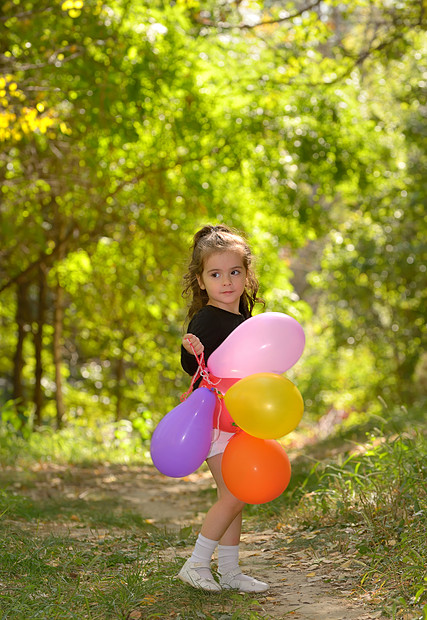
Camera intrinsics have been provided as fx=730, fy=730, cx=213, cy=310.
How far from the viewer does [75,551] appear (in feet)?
11.5

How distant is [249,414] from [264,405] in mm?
76

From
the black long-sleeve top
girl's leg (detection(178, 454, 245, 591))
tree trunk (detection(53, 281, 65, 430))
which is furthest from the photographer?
tree trunk (detection(53, 281, 65, 430))

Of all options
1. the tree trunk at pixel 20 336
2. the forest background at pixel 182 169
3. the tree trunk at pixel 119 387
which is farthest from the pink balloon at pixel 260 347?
the tree trunk at pixel 119 387

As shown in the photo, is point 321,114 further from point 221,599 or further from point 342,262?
point 221,599

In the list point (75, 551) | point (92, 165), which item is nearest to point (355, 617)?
point (75, 551)

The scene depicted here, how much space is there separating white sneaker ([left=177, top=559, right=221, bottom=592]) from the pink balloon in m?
0.79

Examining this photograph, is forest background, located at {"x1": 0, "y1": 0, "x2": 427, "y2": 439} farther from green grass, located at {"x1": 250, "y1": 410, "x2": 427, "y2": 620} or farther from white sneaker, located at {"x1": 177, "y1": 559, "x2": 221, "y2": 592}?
white sneaker, located at {"x1": 177, "y1": 559, "x2": 221, "y2": 592}

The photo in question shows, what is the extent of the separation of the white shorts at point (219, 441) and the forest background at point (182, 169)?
121 inches

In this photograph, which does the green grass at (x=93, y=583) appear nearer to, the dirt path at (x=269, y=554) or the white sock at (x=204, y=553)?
the white sock at (x=204, y=553)

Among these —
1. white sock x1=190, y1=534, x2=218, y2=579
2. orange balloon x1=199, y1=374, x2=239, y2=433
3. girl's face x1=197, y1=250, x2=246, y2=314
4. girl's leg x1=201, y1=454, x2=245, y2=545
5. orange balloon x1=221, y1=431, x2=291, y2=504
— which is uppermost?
girl's face x1=197, y1=250, x2=246, y2=314

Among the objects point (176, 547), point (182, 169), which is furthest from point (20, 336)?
point (176, 547)

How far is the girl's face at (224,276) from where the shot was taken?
10.7ft

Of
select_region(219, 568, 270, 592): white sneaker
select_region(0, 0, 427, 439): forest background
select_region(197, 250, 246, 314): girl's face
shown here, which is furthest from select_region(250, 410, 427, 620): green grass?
select_region(0, 0, 427, 439): forest background

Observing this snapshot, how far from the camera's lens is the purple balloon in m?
2.96
